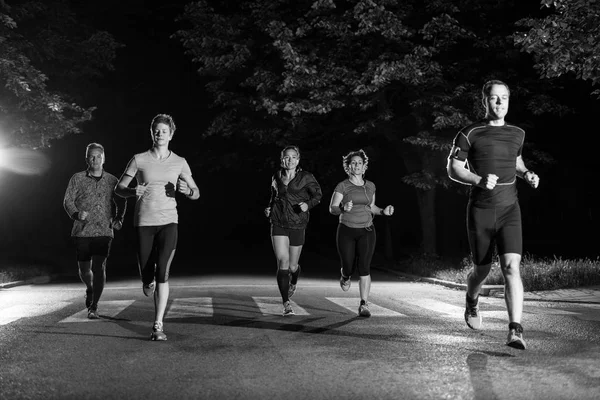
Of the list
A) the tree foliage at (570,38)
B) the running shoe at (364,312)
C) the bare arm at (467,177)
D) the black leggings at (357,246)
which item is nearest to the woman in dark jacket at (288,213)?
the black leggings at (357,246)

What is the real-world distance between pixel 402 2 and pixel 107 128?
2236 cm

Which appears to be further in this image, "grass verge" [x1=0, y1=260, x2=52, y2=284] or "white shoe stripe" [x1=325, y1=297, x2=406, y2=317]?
"grass verge" [x1=0, y1=260, x2=52, y2=284]

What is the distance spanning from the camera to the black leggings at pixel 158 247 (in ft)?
25.6

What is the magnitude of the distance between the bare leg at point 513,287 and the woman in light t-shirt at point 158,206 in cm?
308

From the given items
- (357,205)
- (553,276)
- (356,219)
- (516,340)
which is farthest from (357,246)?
(553,276)

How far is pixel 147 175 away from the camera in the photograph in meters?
7.91

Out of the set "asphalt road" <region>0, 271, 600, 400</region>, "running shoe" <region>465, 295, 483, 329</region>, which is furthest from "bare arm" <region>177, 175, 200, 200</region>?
"running shoe" <region>465, 295, 483, 329</region>

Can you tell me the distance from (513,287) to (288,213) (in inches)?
145

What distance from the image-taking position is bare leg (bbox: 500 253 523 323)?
272 inches

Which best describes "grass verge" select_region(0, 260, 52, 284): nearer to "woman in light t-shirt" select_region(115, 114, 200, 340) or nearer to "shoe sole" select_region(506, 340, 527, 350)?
"woman in light t-shirt" select_region(115, 114, 200, 340)

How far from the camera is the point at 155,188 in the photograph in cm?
788

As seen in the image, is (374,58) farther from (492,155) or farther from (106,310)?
(492,155)

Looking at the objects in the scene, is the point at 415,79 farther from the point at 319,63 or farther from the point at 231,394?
the point at 231,394

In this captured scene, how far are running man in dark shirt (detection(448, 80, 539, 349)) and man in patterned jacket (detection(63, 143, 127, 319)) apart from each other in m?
4.34
